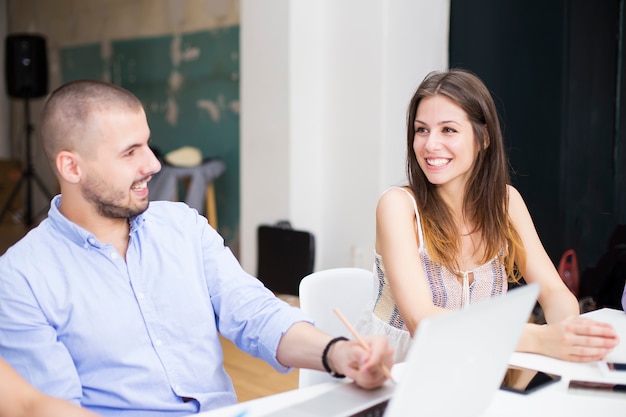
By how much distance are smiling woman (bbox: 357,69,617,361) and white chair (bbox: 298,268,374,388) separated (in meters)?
0.05

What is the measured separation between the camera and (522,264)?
Result: 2.04 metres

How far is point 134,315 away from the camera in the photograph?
4.82ft

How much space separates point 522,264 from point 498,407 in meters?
0.92

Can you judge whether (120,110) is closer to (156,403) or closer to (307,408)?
(156,403)

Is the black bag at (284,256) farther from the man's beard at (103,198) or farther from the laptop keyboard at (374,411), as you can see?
the laptop keyboard at (374,411)

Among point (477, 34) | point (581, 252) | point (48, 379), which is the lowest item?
point (581, 252)

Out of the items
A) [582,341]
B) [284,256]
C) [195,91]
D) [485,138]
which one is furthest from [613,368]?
[195,91]

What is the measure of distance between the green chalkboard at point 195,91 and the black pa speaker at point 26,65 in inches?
46.0

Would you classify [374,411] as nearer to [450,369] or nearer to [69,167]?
[450,369]

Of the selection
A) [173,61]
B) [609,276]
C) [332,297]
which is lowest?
[609,276]

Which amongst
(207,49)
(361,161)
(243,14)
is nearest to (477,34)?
(361,161)

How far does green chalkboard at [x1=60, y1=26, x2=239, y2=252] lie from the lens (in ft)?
19.2

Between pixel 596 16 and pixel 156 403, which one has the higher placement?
pixel 596 16

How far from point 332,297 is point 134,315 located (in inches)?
25.1
